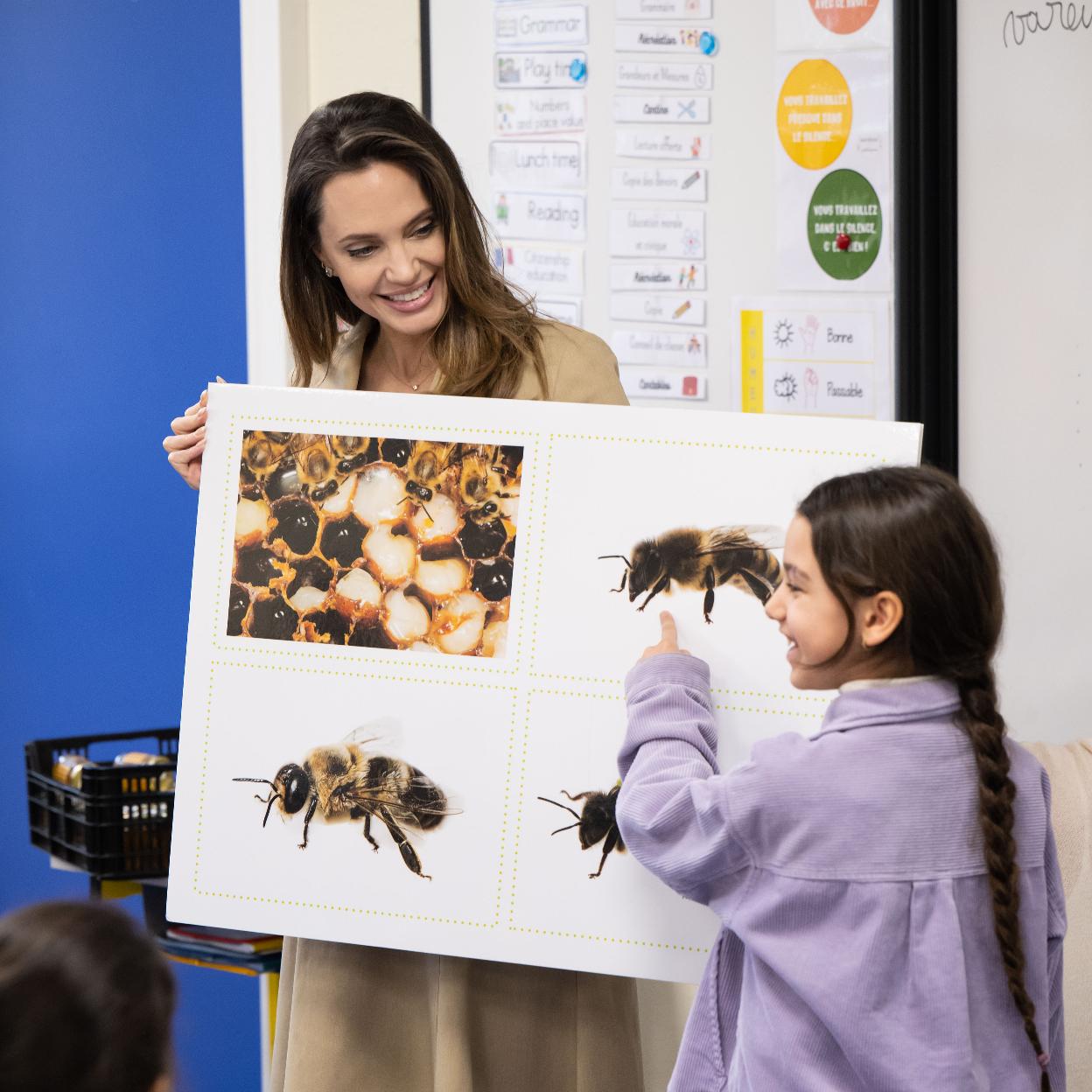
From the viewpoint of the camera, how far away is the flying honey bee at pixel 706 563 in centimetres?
145

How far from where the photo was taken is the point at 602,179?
243 cm

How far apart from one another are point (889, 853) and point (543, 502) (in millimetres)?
541

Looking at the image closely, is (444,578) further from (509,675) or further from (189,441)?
(189,441)

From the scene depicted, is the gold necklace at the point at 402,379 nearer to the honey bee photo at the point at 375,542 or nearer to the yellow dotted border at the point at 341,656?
the honey bee photo at the point at 375,542

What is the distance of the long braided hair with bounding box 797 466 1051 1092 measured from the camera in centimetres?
115

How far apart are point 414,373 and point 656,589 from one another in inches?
17.5

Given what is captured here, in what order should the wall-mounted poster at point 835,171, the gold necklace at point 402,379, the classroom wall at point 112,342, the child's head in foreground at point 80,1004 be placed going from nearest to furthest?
the child's head in foreground at point 80,1004
the gold necklace at point 402,379
the wall-mounted poster at point 835,171
the classroom wall at point 112,342

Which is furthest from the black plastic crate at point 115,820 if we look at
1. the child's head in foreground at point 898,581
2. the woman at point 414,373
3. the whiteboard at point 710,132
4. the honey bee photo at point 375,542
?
the child's head in foreground at point 898,581

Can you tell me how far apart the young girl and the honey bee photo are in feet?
1.18

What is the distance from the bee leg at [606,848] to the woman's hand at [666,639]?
19cm

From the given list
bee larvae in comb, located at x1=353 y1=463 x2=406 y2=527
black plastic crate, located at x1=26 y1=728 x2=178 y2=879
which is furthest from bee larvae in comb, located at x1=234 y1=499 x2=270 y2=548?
black plastic crate, located at x1=26 y1=728 x2=178 y2=879

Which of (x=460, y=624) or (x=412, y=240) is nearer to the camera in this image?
(x=460, y=624)

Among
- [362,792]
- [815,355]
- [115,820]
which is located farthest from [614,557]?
[115,820]

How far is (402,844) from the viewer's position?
58.9 inches
